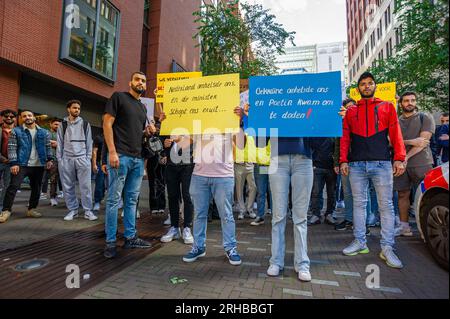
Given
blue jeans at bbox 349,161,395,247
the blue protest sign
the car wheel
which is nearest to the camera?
the car wheel

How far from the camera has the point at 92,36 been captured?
1270 centimetres

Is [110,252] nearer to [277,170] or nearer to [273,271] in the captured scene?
[273,271]

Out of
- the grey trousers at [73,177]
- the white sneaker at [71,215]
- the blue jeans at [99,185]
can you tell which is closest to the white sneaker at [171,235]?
the grey trousers at [73,177]

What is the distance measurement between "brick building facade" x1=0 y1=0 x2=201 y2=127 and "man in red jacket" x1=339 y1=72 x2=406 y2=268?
10.8 m

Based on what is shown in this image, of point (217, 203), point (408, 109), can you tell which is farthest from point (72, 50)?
point (408, 109)

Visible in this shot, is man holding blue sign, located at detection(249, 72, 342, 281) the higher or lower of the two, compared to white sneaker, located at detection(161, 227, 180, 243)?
higher

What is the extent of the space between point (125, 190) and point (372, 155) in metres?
3.22

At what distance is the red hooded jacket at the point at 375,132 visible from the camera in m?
3.20

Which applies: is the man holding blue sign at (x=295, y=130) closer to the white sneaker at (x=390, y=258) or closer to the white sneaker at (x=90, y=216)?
the white sneaker at (x=390, y=258)

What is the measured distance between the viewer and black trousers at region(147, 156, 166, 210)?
624 centimetres

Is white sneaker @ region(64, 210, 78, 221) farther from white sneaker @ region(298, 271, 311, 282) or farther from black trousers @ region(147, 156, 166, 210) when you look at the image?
white sneaker @ region(298, 271, 311, 282)

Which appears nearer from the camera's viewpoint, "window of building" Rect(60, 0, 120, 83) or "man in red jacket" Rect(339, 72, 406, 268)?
"man in red jacket" Rect(339, 72, 406, 268)

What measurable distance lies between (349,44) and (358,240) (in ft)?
200

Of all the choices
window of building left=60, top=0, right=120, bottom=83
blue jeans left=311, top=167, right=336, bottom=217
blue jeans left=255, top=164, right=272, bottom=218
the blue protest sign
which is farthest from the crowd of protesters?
window of building left=60, top=0, right=120, bottom=83
